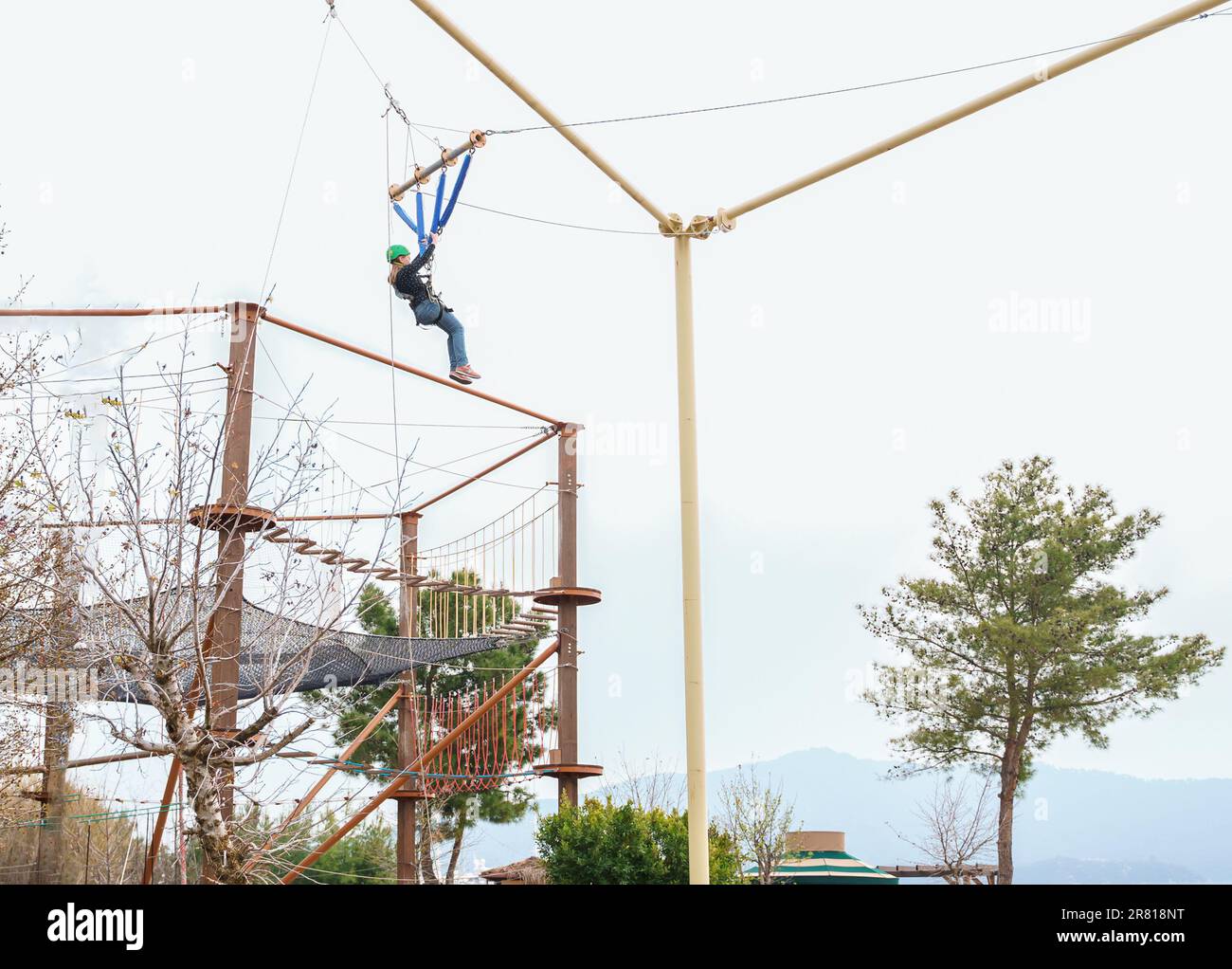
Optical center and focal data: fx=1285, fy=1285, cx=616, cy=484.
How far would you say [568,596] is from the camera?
18.5 m

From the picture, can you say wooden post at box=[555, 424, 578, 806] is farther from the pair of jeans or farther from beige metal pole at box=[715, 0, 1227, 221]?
beige metal pole at box=[715, 0, 1227, 221]

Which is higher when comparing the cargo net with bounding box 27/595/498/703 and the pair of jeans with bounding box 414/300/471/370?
the pair of jeans with bounding box 414/300/471/370

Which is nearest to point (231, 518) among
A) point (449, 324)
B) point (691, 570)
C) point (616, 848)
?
point (449, 324)

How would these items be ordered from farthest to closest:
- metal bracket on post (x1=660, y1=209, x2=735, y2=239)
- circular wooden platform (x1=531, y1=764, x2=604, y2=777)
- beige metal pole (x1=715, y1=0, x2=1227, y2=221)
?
1. circular wooden platform (x1=531, y1=764, x2=604, y2=777)
2. metal bracket on post (x1=660, y1=209, x2=735, y2=239)
3. beige metal pole (x1=715, y1=0, x2=1227, y2=221)

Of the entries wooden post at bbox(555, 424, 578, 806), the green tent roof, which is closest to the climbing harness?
wooden post at bbox(555, 424, 578, 806)

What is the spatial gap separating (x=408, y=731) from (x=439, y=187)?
11.7m

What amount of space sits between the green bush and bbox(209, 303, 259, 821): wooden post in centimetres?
435

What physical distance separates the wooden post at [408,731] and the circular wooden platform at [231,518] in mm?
5974

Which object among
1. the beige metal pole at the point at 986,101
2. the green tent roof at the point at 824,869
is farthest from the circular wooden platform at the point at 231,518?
the green tent roof at the point at 824,869

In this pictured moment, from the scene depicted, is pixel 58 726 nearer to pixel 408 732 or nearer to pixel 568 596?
pixel 408 732

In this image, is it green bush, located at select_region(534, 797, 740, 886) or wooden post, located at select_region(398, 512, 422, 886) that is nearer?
green bush, located at select_region(534, 797, 740, 886)

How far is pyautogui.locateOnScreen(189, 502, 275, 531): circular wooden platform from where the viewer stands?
12.3 m

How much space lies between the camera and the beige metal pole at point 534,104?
8.89 metres
